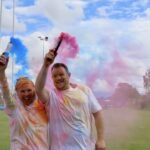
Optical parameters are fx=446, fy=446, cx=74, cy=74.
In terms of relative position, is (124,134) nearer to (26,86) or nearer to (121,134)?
(121,134)

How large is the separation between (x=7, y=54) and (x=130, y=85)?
5.63 m

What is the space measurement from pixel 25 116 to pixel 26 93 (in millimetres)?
224

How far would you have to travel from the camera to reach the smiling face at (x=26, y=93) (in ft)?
14.1

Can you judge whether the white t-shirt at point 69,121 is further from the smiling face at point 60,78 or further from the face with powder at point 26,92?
the face with powder at point 26,92

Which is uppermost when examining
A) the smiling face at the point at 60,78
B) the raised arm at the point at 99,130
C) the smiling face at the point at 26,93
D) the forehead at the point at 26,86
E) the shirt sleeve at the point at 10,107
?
the smiling face at the point at 60,78

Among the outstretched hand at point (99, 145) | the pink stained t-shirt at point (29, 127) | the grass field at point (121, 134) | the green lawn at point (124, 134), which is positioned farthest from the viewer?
the green lawn at point (124, 134)

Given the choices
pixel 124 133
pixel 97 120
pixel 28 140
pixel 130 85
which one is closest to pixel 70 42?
pixel 97 120

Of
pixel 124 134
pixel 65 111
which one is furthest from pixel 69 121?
pixel 124 134

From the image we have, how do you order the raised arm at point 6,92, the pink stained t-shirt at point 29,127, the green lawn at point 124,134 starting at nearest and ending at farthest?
the pink stained t-shirt at point 29,127, the raised arm at point 6,92, the green lawn at point 124,134

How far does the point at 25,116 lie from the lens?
4242 mm

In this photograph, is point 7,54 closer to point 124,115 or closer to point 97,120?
point 97,120

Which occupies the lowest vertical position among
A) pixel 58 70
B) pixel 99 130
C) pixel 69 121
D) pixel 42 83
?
pixel 99 130

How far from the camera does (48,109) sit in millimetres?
4309

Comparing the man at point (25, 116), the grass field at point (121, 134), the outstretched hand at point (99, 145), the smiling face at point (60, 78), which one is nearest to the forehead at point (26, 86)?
the man at point (25, 116)
